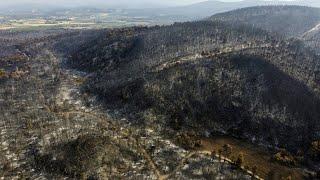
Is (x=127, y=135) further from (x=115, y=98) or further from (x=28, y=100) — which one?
(x=28, y=100)

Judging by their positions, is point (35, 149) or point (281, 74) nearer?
point (35, 149)

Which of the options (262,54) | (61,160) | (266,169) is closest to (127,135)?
(61,160)

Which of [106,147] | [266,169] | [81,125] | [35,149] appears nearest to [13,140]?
[35,149]

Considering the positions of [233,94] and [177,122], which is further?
[233,94]

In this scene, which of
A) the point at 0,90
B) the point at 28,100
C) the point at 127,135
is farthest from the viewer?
the point at 0,90

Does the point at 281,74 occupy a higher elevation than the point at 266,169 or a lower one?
higher

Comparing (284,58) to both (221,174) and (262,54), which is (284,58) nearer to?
(262,54)

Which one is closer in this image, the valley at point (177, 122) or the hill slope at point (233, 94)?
the valley at point (177, 122)

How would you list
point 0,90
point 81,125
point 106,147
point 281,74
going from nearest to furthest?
point 106,147 < point 81,125 < point 281,74 < point 0,90

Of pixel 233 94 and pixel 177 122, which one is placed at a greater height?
pixel 233 94

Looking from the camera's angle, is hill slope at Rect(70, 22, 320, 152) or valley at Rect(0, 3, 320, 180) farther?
hill slope at Rect(70, 22, 320, 152)
